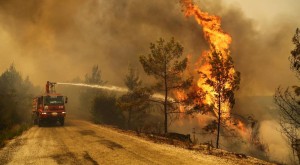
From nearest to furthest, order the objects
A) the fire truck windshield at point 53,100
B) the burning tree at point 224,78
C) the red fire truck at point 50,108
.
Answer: the burning tree at point 224,78, the red fire truck at point 50,108, the fire truck windshield at point 53,100

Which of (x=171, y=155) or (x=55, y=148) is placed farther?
(x=55, y=148)

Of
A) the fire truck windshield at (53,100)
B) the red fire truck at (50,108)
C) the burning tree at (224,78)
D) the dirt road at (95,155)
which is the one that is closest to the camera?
the dirt road at (95,155)

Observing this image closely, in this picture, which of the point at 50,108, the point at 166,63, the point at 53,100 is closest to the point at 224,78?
the point at 166,63

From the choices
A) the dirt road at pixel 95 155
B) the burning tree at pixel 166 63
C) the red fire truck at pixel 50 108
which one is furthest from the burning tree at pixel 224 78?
the red fire truck at pixel 50 108

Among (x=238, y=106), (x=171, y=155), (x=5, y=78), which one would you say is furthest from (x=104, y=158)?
(x=5, y=78)

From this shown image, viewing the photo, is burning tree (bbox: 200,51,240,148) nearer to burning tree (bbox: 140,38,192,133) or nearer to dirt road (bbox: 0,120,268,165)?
burning tree (bbox: 140,38,192,133)

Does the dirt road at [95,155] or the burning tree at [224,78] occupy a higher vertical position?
the burning tree at [224,78]

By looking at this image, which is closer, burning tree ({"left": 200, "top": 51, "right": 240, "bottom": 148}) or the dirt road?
the dirt road

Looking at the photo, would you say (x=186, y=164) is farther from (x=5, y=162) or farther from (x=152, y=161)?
(x=5, y=162)

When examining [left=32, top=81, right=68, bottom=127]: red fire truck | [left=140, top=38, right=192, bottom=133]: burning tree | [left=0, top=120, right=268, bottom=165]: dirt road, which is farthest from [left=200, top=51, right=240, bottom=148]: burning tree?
[left=32, top=81, right=68, bottom=127]: red fire truck

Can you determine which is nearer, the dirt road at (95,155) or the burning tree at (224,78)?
the dirt road at (95,155)

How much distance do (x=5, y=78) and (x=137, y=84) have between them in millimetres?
65232

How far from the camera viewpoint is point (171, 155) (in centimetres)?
1250

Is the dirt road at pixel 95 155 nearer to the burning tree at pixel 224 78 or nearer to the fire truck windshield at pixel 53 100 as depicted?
the fire truck windshield at pixel 53 100
